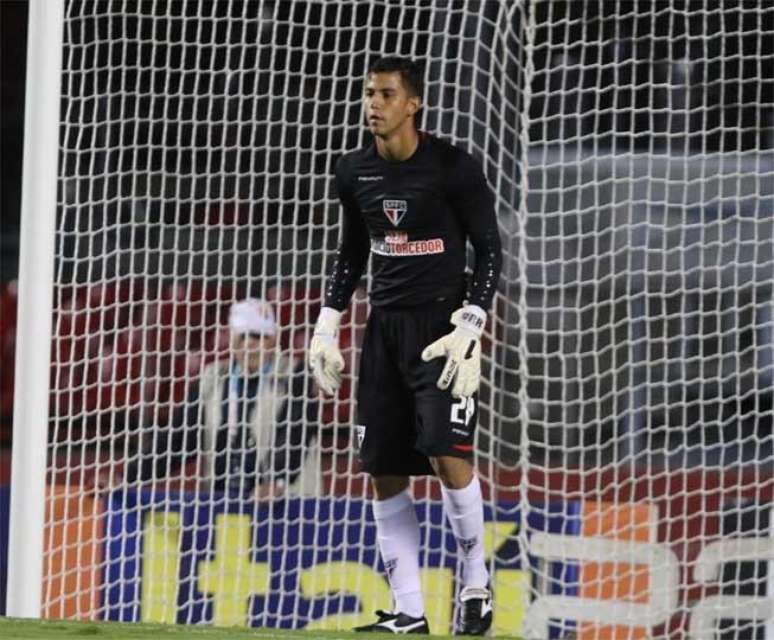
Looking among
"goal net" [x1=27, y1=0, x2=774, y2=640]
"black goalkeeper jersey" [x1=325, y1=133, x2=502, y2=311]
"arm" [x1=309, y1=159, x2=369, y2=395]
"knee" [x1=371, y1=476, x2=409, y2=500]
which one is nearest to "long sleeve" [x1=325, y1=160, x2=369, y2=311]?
"arm" [x1=309, y1=159, x2=369, y2=395]

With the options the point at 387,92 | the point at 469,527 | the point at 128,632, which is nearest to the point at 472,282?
the point at 387,92

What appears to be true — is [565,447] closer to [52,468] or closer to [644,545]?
[644,545]

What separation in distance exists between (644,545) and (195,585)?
166cm

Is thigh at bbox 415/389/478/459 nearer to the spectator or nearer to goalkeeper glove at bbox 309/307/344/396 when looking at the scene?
goalkeeper glove at bbox 309/307/344/396

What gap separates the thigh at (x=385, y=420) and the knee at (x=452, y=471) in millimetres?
101

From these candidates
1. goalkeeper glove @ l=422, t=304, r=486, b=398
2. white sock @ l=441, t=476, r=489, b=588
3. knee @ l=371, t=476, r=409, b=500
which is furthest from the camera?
knee @ l=371, t=476, r=409, b=500

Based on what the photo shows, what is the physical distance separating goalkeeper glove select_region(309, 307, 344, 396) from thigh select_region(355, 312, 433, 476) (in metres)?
0.13

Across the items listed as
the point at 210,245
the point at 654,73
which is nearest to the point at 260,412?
the point at 210,245

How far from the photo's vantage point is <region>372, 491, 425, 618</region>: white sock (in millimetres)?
5070

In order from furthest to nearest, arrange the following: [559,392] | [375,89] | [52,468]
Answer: [559,392] < [52,468] < [375,89]

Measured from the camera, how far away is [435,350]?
16.0 ft

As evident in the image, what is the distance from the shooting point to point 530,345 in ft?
23.5

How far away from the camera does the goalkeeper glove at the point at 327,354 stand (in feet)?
16.9

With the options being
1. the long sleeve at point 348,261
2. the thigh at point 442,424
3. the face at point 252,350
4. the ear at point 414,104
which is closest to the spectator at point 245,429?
the face at point 252,350
